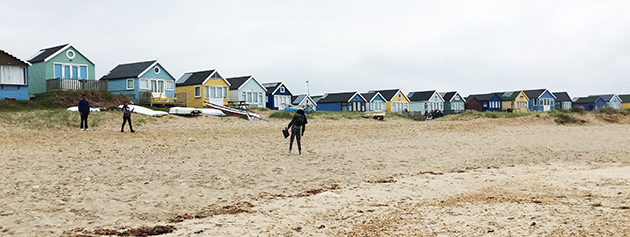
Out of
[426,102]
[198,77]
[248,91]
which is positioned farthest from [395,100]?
[198,77]

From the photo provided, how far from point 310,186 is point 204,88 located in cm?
4060

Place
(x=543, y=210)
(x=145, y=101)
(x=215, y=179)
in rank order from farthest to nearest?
1. (x=145, y=101)
2. (x=215, y=179)
3. (x=543, y=210)

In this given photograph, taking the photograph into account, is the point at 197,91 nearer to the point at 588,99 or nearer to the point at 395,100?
the point at 395,100

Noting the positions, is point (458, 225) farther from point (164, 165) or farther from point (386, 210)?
point (164, 165)

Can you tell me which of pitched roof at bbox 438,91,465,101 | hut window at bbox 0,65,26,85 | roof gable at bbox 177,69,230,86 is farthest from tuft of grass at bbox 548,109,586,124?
pitched roof at bbox 438,91,465,101

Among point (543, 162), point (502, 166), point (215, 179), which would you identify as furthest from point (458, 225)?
point (543, 162)

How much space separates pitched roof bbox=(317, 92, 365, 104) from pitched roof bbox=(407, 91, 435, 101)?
1496 cm

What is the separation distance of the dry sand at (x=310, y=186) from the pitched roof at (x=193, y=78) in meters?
30.0

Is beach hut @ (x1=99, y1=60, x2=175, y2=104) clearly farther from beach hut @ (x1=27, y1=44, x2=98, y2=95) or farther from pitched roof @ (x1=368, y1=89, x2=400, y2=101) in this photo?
pitched roof @ (x1=368, y1=89, x2=400, y2=101)

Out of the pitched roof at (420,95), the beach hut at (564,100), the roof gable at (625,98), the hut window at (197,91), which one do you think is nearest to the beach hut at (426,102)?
the pitched roof at (420,95)

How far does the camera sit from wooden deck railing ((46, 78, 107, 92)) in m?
39.2

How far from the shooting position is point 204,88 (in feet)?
166

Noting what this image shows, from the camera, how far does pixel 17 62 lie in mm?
36156

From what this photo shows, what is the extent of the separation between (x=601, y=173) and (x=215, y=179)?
30.8ft
